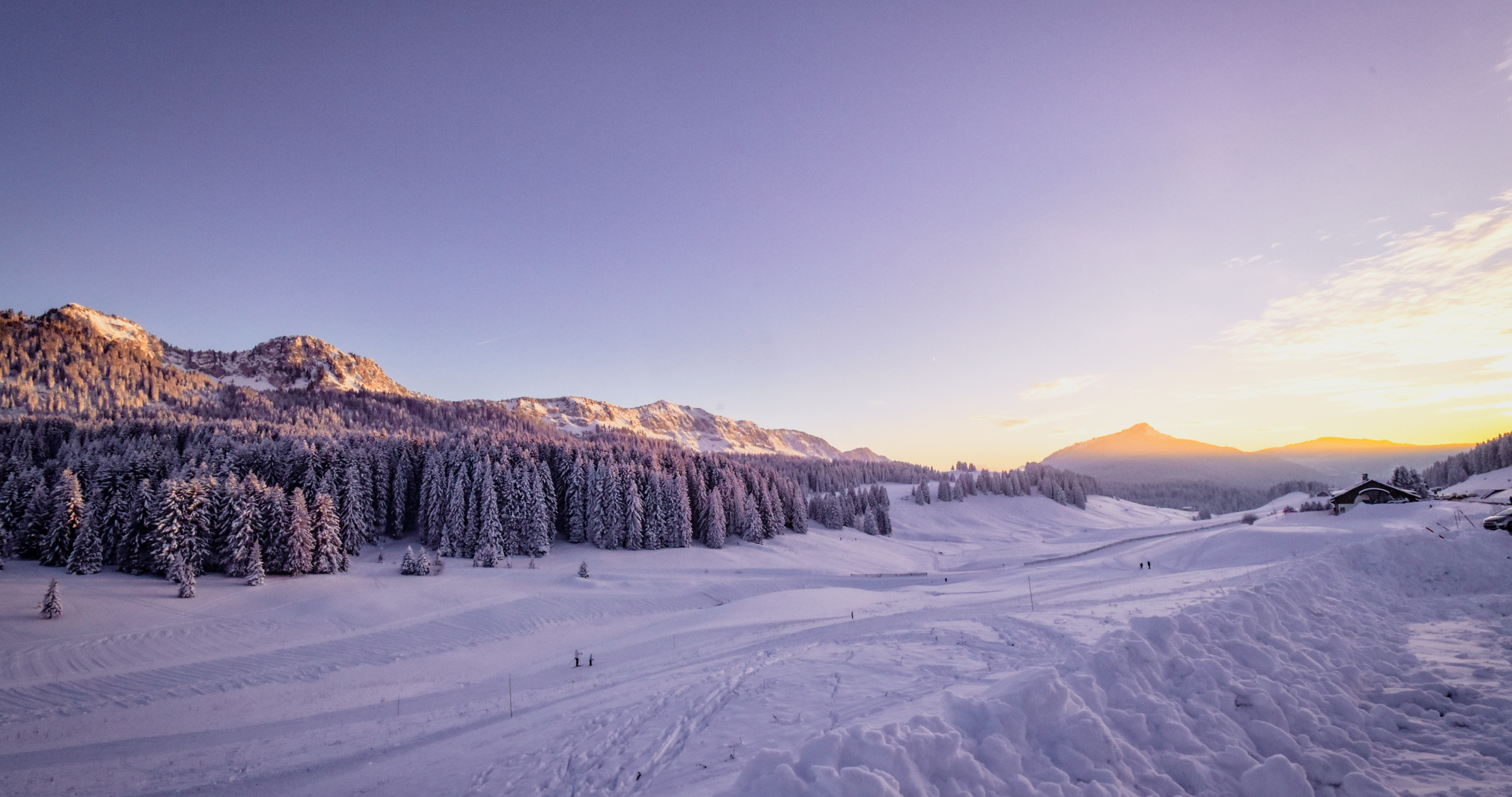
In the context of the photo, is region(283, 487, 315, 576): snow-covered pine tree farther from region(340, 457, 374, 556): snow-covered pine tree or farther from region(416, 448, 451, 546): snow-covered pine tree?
region(416, 448, 451, 546): snow-covered pine tree

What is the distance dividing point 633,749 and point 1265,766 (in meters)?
9.21

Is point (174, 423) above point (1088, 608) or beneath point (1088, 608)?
above

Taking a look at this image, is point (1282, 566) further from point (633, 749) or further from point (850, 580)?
point (850, 580)

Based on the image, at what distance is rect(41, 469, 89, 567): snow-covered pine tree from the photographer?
39375 mm

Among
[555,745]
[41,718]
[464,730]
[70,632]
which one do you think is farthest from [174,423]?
[555,745]

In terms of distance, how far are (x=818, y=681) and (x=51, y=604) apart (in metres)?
44.1

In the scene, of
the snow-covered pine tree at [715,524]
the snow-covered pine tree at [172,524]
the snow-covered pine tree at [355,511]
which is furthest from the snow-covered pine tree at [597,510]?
the snow-covered pine tree at [172,524]

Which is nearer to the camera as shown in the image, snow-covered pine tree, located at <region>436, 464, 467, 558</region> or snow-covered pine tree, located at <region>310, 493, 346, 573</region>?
snow-covered pine tree, located at <region>310, 493, 346, 573</region>

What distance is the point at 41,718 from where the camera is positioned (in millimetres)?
20516

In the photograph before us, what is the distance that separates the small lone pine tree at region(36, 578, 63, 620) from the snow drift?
46.2m

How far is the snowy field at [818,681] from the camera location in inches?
244

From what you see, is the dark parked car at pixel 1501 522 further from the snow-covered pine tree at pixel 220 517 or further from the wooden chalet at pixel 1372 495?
the snow-covered pine tree at pixel 220 517

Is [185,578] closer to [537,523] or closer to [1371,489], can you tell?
[537,523]

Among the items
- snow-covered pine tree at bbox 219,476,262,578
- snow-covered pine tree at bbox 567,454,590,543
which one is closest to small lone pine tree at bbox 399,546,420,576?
snow-covered pine tree at bbox 219,476,262,578
